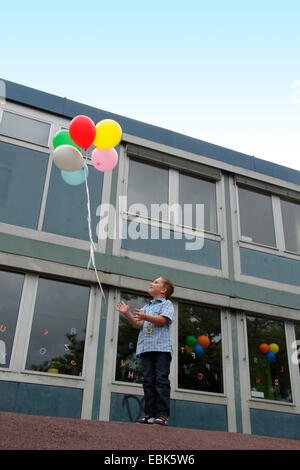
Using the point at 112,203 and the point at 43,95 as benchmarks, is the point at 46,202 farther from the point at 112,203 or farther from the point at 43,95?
the point at 43,95

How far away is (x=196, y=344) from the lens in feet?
26.2

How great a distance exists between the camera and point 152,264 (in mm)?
8195

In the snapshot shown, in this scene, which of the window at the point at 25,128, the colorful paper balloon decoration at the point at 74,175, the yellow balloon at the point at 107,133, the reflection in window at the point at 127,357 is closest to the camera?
the yellow balloon at the point at 107,133

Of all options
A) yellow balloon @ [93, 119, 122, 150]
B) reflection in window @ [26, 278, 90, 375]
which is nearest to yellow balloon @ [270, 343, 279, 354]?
reflection in window @ [26, 278, 90, 375]

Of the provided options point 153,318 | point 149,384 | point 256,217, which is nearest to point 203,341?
point 256,217

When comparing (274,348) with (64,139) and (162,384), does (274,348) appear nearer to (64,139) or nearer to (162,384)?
(162,384)

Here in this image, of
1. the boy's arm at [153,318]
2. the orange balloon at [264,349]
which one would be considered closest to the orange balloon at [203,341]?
the orange balloon at [264,349]

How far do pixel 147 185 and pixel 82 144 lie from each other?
9.92 ft

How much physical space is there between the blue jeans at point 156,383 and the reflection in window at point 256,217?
16.3ft

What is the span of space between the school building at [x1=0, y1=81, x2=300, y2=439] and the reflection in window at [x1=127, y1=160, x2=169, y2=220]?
0.09ft

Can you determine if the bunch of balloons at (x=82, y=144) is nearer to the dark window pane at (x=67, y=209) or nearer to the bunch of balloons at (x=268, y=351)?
the dark window pane at (x=67, y=209)

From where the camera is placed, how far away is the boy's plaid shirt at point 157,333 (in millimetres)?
4926

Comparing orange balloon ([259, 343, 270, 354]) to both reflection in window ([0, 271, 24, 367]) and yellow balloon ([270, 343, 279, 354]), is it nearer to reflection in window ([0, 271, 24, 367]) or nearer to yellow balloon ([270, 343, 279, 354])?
yellow balloon ([270, 343, 279, 354])

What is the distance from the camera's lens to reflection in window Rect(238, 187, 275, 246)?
955 cm
